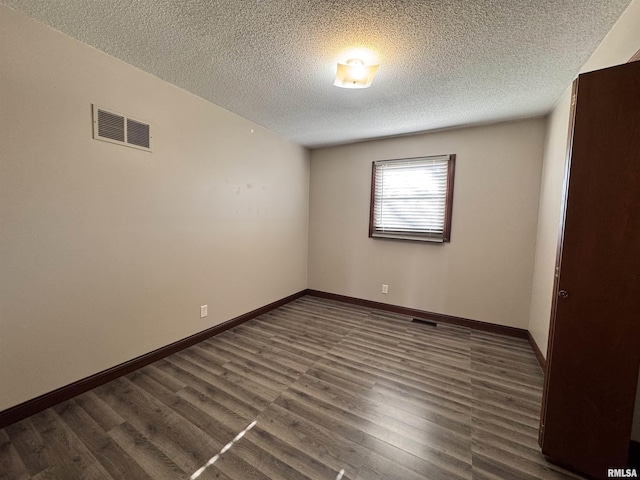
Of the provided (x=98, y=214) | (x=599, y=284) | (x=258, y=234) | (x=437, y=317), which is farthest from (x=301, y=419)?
(x=437, y=317)

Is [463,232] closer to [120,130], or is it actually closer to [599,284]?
[599,284]

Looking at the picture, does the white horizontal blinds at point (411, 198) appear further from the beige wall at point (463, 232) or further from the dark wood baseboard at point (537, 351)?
the dark wood baseboard at point (537, 351)

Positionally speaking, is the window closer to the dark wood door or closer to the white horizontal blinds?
the white horizontal blinds

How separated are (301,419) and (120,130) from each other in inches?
100

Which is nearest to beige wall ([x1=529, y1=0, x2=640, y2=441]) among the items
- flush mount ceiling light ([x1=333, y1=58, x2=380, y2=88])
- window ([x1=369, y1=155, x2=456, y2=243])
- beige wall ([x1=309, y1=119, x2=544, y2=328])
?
beige wall ([x1=309, y1=119, x2=544, y2=328])

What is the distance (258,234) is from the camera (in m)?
3.36

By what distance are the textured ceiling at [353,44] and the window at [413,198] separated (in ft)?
2.84

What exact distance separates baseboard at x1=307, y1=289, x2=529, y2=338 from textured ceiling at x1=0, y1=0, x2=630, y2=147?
2.44 metres

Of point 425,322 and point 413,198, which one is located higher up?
point 413,198

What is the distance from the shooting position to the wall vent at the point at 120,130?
6.09ft

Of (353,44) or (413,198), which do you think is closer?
(353,44)

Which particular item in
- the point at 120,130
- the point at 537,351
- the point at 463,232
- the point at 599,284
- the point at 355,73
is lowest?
the point at 537,351

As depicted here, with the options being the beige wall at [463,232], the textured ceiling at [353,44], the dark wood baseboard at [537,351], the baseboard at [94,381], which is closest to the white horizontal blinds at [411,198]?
the beige wall at [463,232]

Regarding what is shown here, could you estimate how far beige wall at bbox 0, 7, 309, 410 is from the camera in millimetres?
1542
